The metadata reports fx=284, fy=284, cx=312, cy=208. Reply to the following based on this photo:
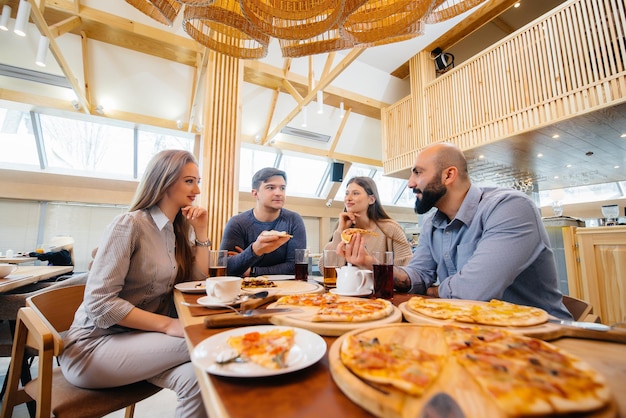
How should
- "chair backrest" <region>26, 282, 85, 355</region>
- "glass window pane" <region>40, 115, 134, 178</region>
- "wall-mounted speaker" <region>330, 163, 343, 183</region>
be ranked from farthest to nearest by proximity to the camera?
"wall-mounted speaker" <region>330, 163, 343, 183</region> → "glass window pane" <region>40, 115, 134, 178</region> → "chair backrest" <region>26, 282, 85, 355</region>

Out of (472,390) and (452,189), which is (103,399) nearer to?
(472,390)

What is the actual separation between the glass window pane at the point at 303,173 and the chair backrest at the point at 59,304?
8.15 m

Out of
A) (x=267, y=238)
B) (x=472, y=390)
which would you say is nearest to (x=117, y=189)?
(x=267, y=238)

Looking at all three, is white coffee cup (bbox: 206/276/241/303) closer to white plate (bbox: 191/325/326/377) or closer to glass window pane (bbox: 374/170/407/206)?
white plate (bbox: 191/325/326/377)

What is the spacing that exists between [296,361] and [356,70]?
322 inches

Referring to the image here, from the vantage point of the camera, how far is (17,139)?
6.48 m

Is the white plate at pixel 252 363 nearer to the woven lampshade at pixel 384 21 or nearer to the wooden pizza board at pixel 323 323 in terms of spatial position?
the wooden pizza board at pixel 323 323

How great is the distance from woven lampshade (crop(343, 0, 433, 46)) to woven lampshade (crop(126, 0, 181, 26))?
0.96 metres

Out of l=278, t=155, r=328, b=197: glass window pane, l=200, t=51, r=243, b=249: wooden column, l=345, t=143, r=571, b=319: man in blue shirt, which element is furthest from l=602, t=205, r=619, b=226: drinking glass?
l=278, t=155, r=328, b=197: glass window pane

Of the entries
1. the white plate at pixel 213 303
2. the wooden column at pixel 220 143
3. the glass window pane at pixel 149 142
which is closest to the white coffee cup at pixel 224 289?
the white plate at pixel 213 303

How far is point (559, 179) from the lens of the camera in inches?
287

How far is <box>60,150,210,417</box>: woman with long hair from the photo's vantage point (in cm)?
115

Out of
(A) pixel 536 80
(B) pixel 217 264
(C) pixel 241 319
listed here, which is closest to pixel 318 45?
(B) pixel 217 264

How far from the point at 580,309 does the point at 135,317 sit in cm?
199
